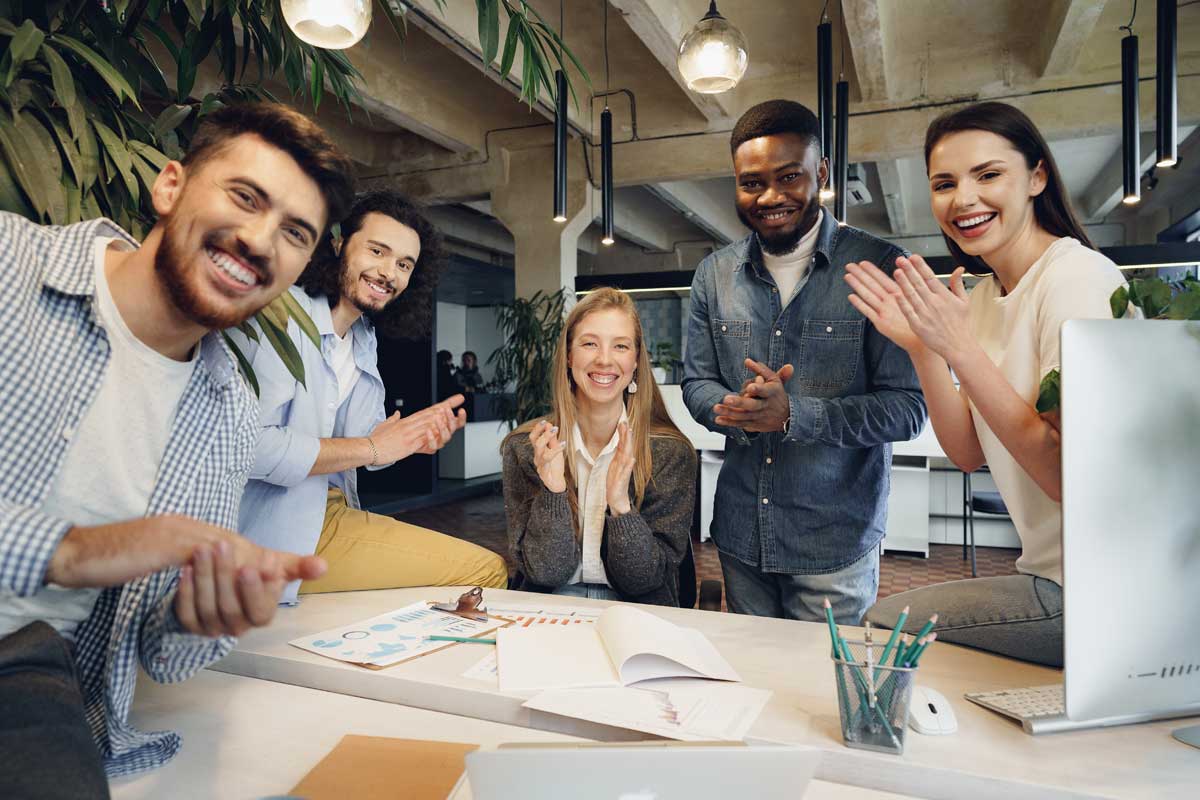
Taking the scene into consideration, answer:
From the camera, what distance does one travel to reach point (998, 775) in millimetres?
855

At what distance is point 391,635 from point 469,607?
193 mm

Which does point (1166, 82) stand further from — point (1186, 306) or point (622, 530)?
point (622, 530)

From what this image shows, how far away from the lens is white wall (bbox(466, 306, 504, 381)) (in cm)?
1631

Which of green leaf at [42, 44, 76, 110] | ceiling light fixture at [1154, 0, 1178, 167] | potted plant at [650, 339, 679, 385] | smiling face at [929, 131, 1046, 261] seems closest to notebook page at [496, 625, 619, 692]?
smiling face at [929, 131, 1046, 261]

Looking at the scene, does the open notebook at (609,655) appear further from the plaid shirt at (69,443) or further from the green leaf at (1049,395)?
the green leaf at (1049,395)

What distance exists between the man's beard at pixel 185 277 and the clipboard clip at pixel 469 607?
746 mm

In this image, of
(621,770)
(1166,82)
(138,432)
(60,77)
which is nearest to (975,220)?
(621,770)

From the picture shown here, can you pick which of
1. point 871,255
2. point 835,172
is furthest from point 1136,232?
point 871,255

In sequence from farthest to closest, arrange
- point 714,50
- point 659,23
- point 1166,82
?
point 659,23 < point 1166,82 < point 714,50

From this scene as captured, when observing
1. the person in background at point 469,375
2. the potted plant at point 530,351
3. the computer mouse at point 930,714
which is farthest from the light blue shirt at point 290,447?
the person in background at point 469,375

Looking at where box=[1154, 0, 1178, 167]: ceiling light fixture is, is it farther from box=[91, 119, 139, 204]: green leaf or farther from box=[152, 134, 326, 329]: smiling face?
box=[91, 119, 139, 204]: green leaf

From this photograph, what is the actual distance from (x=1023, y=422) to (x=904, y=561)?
16.6 feet

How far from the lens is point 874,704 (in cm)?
92

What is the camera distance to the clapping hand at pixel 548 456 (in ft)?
6.12
